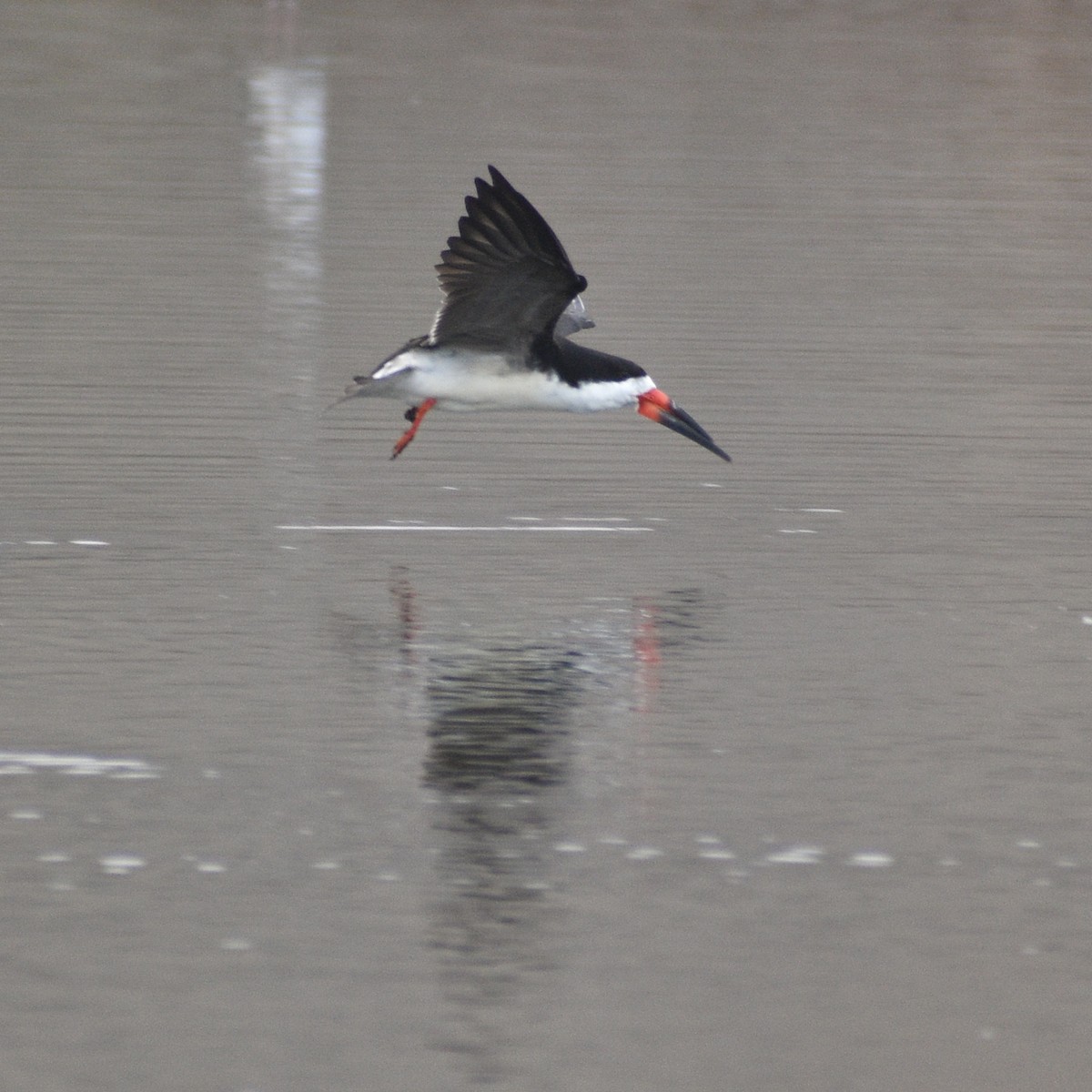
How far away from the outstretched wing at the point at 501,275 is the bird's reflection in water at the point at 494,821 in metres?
1.67

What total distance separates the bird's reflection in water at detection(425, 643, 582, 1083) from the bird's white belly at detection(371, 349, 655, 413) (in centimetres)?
205

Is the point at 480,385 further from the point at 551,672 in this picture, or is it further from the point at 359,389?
the point at 551,672

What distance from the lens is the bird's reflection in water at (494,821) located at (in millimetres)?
6492

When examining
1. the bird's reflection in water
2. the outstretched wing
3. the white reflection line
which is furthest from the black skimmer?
the bird's reflection in water

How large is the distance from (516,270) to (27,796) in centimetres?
355

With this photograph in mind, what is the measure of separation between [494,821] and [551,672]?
1.66m

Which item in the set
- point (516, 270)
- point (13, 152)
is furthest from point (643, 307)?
point (13, 152)

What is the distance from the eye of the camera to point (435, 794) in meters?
7.86

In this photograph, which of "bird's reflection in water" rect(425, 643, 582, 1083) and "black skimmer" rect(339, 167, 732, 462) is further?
"black skimmer" rect(339, 167, 732, 462)

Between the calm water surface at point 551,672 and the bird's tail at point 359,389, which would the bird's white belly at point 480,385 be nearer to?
the bird's tail at point 359,389

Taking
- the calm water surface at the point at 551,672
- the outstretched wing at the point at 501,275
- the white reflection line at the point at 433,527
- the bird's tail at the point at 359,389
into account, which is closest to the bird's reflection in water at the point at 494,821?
the calm water surface at the point at 551,672

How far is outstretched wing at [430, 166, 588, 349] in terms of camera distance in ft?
33.7

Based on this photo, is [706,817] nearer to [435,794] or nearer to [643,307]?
[435,794]

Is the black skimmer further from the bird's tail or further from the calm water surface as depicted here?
the calm water surface
